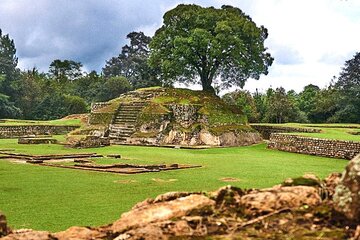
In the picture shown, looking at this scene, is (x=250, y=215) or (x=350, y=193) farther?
(x=250, y=215)

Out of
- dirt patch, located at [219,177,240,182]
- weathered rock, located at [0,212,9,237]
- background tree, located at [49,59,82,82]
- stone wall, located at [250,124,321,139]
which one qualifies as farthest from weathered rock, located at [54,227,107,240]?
background tree, located at [49,59,82,82]

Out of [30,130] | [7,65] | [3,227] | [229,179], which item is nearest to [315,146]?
[229,179]

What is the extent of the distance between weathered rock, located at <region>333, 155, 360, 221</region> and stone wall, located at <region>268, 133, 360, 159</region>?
15708mm

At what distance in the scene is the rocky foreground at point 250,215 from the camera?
11.3 feet

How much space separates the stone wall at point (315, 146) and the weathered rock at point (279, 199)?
15.3 m

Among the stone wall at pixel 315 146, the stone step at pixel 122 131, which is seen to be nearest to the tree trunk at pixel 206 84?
the stone step at pixel 122 131

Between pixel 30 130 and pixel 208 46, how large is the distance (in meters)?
13.8

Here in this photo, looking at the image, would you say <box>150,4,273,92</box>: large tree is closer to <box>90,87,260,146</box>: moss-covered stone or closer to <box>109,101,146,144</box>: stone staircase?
<box>90,87,260,146</box>: moss-covered stone

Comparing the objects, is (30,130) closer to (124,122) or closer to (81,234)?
(124,122)

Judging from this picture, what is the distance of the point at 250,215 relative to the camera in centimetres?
384

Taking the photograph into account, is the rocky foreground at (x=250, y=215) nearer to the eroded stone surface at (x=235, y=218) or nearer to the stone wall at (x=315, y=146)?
the eroded stone surface at (x=235, y=218)

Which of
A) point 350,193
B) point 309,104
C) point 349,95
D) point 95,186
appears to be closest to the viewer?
point 350,193

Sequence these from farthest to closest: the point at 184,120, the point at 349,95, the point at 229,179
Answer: the point at 349,95 → the point at 184,120 → the point at 229,179

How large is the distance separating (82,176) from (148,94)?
824 inches
